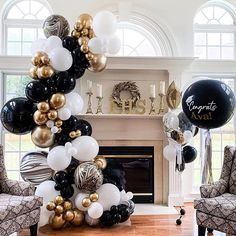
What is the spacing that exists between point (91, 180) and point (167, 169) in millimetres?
1542

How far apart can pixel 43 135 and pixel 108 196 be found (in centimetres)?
103

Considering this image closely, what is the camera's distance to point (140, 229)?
353cm

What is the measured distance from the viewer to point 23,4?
4.80 metres

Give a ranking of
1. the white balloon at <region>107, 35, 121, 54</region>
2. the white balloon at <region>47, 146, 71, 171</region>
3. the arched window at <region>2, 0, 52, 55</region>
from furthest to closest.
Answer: the arched window at <region>2, 0, 52, 55</region> < the white balloon at <region>107, 35, 121, 54</region> < the white balloon at <region>47, 146, 71, 171</region>

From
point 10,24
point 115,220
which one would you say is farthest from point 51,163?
point 10,24

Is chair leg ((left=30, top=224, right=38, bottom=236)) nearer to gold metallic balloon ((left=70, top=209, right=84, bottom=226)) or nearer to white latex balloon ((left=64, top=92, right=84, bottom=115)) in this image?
gold metallic balloon ((left=70, top=209, right=84, bottom=226))

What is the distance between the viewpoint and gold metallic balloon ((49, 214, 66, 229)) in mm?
3457

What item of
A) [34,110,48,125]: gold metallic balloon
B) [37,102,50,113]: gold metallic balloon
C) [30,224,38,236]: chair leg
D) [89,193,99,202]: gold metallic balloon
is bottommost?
[30,224,38,236]: chair leg

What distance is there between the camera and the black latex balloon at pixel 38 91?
3.40m

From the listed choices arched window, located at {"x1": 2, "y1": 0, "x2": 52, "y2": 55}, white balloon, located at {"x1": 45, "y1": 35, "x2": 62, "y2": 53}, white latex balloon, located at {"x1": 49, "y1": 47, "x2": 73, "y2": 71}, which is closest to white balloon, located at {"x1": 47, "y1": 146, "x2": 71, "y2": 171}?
white latex balloon, located at {"x1": 49, "y1": 47, "x2": 73, "y2": 71}

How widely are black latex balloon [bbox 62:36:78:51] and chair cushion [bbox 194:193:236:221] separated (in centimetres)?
220

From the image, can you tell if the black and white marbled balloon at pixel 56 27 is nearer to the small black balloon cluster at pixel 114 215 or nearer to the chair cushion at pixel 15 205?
the chair cushion at pixel 15 205

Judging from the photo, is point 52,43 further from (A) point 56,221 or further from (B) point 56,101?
(A) point 56,221

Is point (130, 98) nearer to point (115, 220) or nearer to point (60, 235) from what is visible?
point (115, 220)
